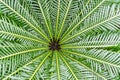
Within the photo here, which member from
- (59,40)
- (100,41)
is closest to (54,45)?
(59,40)

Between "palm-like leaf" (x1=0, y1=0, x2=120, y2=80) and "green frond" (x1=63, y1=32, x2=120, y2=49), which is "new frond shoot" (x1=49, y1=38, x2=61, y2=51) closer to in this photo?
"palm-like leaf" (x1=0, y1=0, x2=120, y2=80)

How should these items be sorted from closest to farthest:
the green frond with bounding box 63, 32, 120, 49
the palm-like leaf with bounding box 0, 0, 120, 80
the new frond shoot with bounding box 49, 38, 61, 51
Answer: the palm-like leaf with bounding box 0, 0, 120, 80 → the green frond with bounding box 63, 32, 120, 49 → the new frond shoot with bounding box 49, 38, 61, 51

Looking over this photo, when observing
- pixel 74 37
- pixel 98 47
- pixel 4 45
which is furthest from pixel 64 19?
pixel 4 45

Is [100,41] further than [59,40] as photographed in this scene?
No

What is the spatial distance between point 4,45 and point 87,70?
794mm

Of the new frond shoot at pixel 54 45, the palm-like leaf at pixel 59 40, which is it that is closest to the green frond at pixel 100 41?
the palm-like leaf at pixel 59 40

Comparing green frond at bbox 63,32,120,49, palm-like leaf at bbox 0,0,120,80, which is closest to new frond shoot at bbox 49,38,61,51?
palm-like leaf at bbox 0,0,120,80

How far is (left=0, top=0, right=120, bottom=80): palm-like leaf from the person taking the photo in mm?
3020

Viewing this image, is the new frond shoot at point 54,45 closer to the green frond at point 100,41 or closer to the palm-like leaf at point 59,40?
the palm-like leaf at point 59,40

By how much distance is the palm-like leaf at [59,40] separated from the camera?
3020mm


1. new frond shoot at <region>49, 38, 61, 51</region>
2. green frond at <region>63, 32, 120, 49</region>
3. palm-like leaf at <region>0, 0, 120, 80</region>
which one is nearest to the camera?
palm-like leaf at <region>0, 0, 120, 80</region>

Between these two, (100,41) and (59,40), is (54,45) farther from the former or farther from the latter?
(100,41)

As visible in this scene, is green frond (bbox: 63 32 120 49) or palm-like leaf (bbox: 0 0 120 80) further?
green frond (bbox: 63 32 120 49)

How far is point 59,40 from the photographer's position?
3.34 metres
